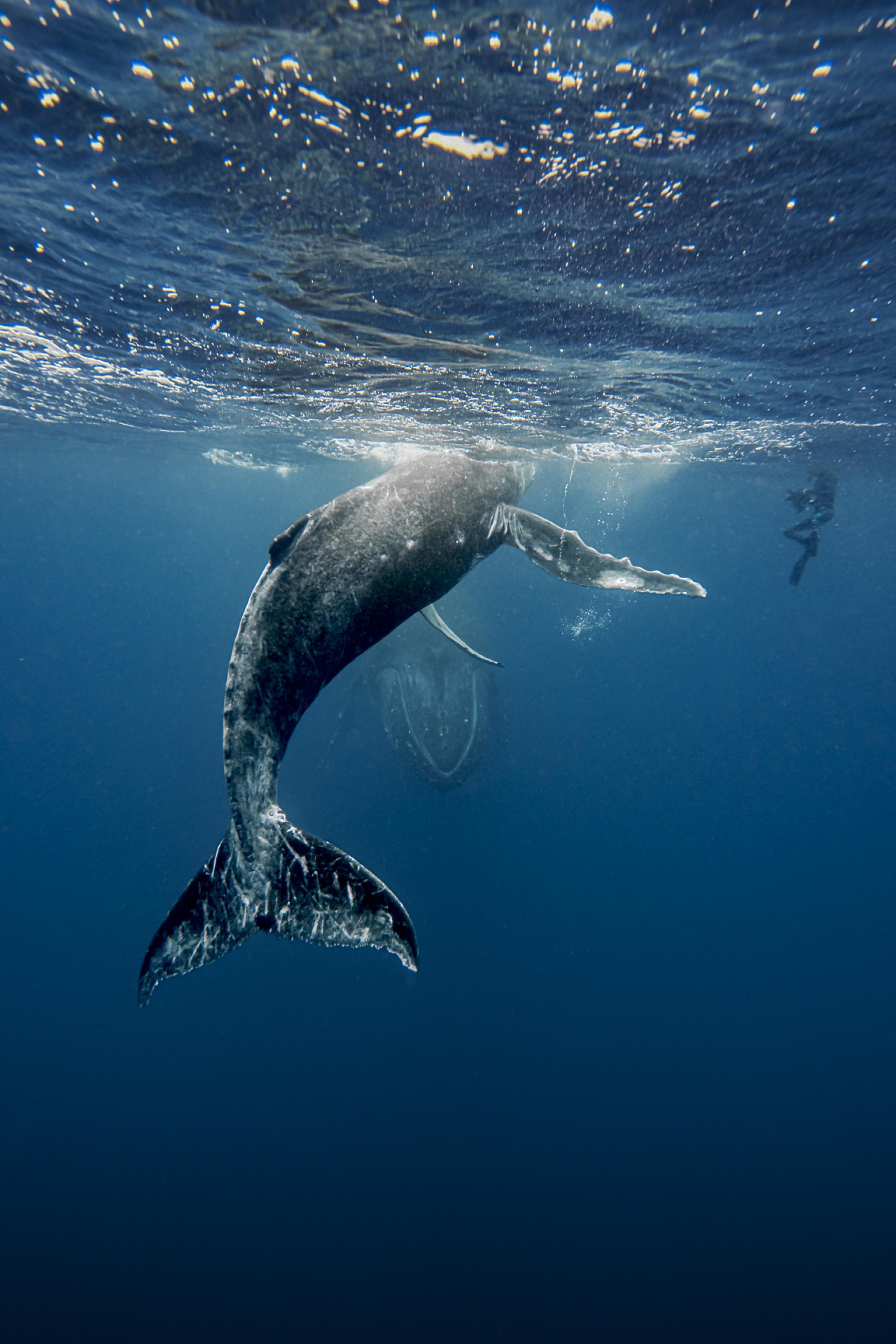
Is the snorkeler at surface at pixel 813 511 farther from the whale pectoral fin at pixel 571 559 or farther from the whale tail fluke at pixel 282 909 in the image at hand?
the whale tail fluke at pixel 282 909

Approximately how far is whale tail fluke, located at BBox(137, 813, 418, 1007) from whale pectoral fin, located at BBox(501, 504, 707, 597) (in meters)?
5.38

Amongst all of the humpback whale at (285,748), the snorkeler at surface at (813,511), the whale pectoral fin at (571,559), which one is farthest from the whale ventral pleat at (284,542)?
the snorkeler at surface at (813,511)

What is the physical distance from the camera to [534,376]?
15.2 meters

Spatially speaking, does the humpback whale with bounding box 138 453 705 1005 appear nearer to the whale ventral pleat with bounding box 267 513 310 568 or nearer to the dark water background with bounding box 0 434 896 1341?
the whale ventral pleat with bounding box 267 513 310 568

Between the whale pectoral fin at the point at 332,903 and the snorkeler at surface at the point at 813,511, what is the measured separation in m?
25.3

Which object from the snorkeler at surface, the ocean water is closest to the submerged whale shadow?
the ocean water

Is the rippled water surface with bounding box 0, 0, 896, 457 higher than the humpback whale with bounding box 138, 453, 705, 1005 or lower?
higher

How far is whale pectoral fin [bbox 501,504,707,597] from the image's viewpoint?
843 cm

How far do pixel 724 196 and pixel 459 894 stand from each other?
29.2 metres

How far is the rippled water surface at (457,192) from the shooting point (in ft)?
17.1

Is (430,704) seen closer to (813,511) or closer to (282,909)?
(282,909)

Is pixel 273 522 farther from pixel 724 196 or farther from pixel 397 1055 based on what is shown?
pixel 724 196

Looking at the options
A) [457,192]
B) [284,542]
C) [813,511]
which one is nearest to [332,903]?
[284,542]

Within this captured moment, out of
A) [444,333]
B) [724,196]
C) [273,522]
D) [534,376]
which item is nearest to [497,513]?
[724,196]
